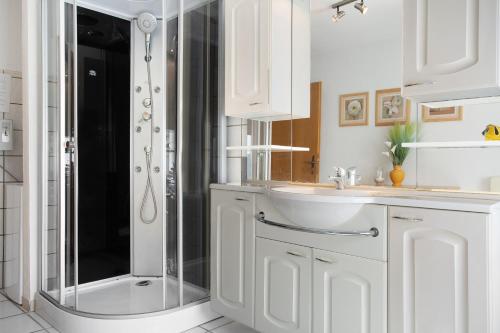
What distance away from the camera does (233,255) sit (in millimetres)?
2123

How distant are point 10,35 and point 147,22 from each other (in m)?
1.11

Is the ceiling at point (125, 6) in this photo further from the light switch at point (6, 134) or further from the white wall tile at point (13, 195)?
the white wall tile at point (13, 195)

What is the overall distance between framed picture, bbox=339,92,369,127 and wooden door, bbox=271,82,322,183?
15 cm

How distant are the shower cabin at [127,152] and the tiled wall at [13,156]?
53cm

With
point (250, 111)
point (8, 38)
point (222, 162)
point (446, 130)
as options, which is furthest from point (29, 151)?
point (446, 130)

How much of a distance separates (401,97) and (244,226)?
1.08m

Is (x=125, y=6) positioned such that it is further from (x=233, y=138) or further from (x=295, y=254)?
(x=295, y=254)

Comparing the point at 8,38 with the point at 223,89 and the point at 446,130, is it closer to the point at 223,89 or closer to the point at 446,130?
the point at 223,89

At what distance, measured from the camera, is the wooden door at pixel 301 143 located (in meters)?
2.10

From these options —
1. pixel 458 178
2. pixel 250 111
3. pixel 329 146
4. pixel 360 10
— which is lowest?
pixel 458 178

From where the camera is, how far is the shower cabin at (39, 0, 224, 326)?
223 centimetres

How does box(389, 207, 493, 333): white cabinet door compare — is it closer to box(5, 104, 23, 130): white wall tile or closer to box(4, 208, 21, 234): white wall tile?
box(4, 208, 21, 234): white wall tile

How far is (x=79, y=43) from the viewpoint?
2.80 m

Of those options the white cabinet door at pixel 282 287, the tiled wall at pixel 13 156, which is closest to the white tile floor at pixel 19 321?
the tiled wall at pixel 13 156
